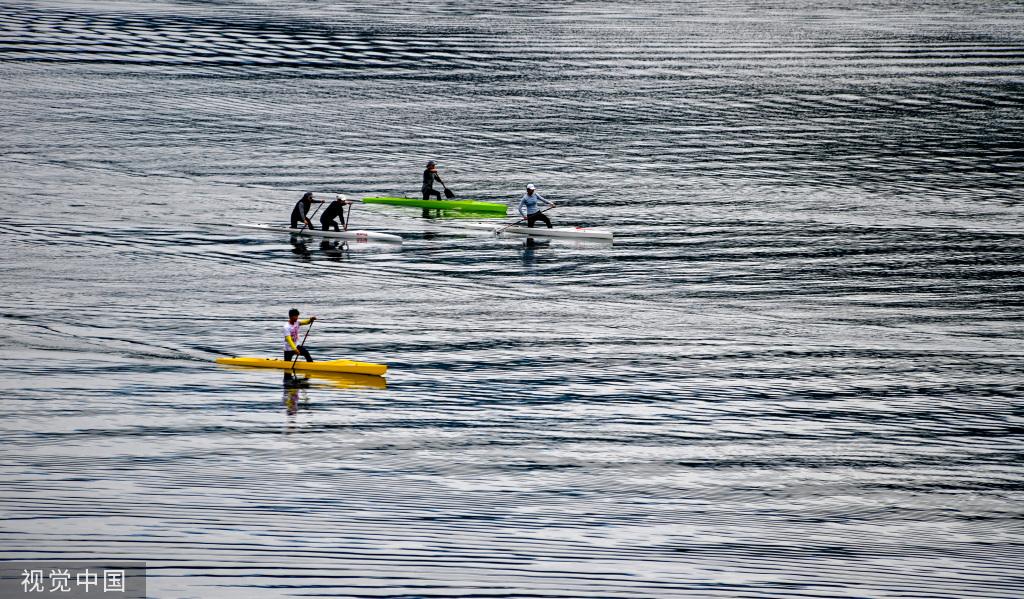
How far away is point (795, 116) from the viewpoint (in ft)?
205

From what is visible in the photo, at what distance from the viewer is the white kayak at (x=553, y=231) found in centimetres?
4147

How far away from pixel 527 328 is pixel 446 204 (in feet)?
46.7

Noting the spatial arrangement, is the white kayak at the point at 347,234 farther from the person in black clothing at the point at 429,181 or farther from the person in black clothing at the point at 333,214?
the person in black clothing at the point at 429,181

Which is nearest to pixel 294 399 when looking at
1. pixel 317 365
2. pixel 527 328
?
pixel 317 365

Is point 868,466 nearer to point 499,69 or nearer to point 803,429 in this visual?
point 803,429

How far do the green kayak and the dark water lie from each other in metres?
0.55

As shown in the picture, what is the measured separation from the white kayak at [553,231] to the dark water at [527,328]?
2.29 ft

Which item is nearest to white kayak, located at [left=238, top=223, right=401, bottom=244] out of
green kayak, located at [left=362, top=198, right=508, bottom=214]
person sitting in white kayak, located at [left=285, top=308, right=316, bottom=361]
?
green kayak, located at [left=362, top=198, right=508, bottom=214]

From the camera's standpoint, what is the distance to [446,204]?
45.5 metres

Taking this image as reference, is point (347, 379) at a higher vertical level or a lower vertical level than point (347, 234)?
lower

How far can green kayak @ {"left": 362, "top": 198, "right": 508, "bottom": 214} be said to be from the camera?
1768 inches

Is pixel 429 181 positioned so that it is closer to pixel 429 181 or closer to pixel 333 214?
pixel 429 181

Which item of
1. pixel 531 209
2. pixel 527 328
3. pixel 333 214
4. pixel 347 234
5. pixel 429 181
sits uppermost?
pixel 429 181

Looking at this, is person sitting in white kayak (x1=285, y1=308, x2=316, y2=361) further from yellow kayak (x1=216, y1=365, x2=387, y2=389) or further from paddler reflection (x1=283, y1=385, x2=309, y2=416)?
paddler reflection (x1=283, y1=385, x2=309, y2=416)
